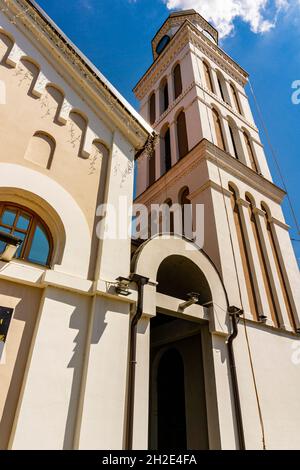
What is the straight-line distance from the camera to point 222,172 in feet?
39.0

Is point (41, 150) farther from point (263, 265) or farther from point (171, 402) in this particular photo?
point (263, 265)

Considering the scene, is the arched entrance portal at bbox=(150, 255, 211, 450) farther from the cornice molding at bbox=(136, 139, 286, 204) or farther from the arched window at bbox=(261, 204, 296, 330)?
the cornice molding at bbox=(136, 139, 286, 204)

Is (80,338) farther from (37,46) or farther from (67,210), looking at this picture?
(37,46)

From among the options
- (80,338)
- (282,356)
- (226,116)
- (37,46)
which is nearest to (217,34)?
(226,116)

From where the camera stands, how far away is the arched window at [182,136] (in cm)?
1412

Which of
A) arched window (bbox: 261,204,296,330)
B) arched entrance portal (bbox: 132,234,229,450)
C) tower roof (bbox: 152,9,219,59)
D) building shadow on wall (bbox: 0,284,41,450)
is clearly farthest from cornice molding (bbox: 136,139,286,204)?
tower roof (bbox: 152,9,219,59)

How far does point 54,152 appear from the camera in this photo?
6586 mm

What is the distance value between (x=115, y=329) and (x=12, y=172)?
12.0 feet

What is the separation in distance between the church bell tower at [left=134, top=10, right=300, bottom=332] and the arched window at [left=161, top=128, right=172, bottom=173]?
56 millimetres

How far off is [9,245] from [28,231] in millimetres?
1059

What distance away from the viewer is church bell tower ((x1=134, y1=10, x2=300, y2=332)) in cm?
994

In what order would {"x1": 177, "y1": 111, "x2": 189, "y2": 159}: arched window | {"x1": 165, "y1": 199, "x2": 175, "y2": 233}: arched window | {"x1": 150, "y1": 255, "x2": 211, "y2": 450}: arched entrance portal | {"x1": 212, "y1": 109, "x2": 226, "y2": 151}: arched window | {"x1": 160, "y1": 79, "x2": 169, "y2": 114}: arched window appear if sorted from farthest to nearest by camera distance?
{"x1": 160, "y1": 79, "x2": 169, "y2": 114}: arched window → {"x1": 177, "y1": 111, "x2": 189, "y2": 159}: arched window → {"x1": 212, "y1": 109, "x2": 226, "y2": 151}: arched window → {"x1": 165, "y1": 199, "x2": 175, "y2": 233}: arched window → {"x1": 150, "y1": 255, "x2": 211, "y2": 450}: arched entrance portal

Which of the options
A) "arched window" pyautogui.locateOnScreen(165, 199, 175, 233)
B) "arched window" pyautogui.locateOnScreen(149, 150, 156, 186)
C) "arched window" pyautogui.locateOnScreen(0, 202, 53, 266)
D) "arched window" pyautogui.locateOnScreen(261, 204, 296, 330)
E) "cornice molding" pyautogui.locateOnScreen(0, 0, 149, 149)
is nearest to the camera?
"arched window" pyautogui.locateOnScreen(0, 202, 53, 266)

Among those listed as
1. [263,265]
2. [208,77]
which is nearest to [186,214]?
[263,265]
